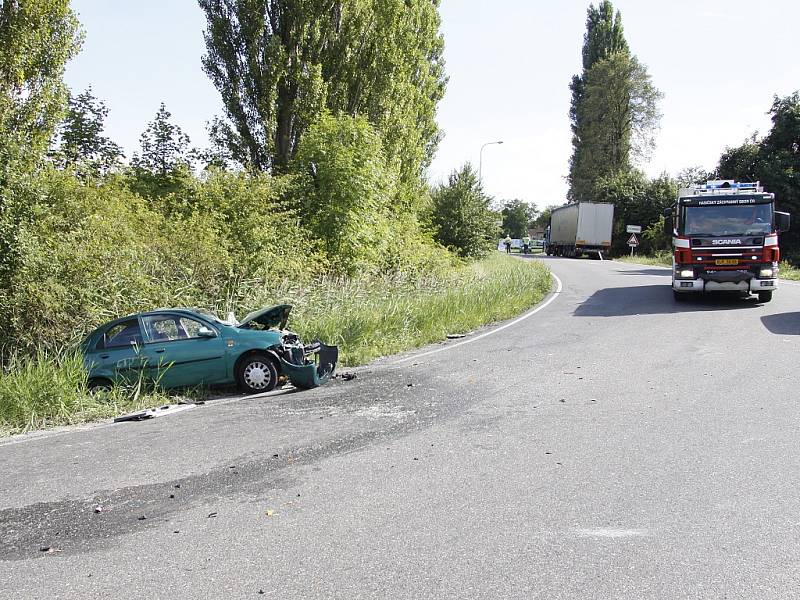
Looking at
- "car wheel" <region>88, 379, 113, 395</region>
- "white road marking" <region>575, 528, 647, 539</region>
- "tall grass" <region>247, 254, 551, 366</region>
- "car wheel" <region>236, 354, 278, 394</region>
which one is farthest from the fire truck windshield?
"white road marking" <region>575, 528, 647, 539</region>

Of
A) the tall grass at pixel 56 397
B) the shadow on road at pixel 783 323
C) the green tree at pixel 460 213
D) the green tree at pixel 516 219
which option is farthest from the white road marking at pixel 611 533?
the green tree at pixel 516 219

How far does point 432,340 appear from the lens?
14.1 meters

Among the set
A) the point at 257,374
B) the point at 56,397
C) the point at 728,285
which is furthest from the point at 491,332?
the point at 56,397

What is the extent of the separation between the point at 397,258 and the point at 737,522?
17.0 meters

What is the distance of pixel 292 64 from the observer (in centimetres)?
2033

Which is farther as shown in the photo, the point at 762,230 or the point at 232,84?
the point at 232,84

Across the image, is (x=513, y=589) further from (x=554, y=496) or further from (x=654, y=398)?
(x=654, y=398)

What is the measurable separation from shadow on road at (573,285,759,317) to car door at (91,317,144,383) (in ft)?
35.3

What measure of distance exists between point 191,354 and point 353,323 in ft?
13.2

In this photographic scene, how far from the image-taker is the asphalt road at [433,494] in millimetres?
3951

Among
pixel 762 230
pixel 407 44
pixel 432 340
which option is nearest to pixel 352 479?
pixel 432 340

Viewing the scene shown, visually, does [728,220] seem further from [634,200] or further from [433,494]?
[634,200]

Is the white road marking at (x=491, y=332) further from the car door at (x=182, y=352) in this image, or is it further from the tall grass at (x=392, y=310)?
the car door at (x=182, y=352)

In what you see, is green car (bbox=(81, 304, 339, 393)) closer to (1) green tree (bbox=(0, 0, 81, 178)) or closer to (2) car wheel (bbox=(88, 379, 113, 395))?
(2) car wheel (bbox=(88, 379, 113, 395))
